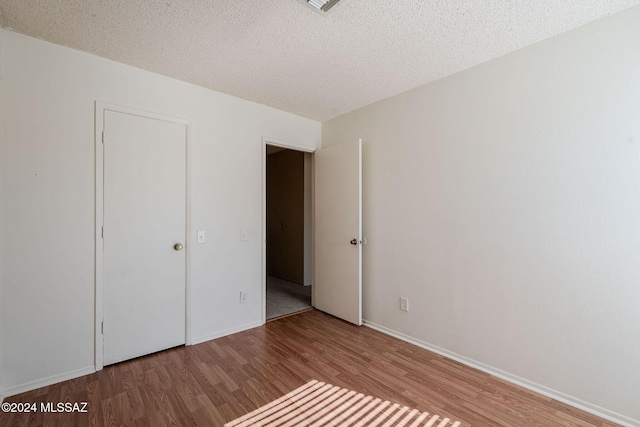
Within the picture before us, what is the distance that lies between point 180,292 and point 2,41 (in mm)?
2188

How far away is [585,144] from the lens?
179 cm

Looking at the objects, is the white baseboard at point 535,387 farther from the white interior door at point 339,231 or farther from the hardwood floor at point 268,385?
the white interior door at point 339,231

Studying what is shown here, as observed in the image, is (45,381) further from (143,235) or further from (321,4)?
(321,4)

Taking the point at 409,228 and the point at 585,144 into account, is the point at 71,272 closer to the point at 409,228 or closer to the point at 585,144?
the point at 409,228

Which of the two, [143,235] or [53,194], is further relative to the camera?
[143,235]

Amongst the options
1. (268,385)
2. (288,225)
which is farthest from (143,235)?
(288,225)

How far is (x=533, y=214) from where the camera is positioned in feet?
6.50

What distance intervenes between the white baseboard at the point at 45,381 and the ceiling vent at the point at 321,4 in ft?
9.83

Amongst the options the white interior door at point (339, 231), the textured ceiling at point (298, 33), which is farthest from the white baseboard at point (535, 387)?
the textured ceiling at point (298, 33)

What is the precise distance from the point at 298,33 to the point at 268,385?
2491 millimetres

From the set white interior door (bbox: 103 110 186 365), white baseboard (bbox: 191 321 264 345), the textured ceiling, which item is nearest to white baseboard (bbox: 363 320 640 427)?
white baseboard (bbox: 191 321 264 345)

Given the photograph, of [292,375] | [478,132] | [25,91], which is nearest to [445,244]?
[478,132]

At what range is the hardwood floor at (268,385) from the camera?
1.69m

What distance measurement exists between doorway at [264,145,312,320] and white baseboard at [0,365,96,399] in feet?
7.27
